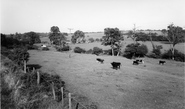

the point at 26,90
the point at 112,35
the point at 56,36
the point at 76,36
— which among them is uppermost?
the point at 76,36

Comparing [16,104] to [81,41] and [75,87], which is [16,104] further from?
[81,41]

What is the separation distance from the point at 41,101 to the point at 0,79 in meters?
6.69

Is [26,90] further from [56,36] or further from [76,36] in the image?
A: [76,36]

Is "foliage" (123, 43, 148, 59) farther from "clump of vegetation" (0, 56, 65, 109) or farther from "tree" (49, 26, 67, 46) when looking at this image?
"tree" (49, 26, 67, 46)

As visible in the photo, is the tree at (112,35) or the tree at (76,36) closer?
the tree at (112,35)

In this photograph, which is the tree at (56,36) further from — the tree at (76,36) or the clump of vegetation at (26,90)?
the clump of vegetation at (26,90)

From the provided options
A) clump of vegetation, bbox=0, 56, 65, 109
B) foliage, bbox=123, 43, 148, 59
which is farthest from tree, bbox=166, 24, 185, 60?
clump of vegetation, bbox=0, 56, 65, 109

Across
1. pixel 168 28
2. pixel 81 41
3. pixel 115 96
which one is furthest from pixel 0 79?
pixel 81 41

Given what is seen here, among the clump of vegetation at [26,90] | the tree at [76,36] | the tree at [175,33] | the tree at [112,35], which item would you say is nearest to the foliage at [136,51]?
the tree at [112,35]

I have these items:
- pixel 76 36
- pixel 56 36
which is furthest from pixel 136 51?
pixel 76 36

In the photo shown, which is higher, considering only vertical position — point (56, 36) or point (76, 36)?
point (76, 36)

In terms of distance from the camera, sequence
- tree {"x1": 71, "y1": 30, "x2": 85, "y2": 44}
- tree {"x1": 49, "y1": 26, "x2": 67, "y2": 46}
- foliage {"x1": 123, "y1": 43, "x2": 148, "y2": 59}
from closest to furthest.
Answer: foliage {"x1": 123, "y1": 43, "x2": 148, "y2": 59}
tree {"x1": 49, "y1": 26, "x2": 67, "y2": 46}
tree {"x1": 71, "y1": 30, "x2": 85, "y2": 44}

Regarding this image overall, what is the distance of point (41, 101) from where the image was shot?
9039 millimetres

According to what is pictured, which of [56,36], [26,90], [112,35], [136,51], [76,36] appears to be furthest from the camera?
[76,36]
